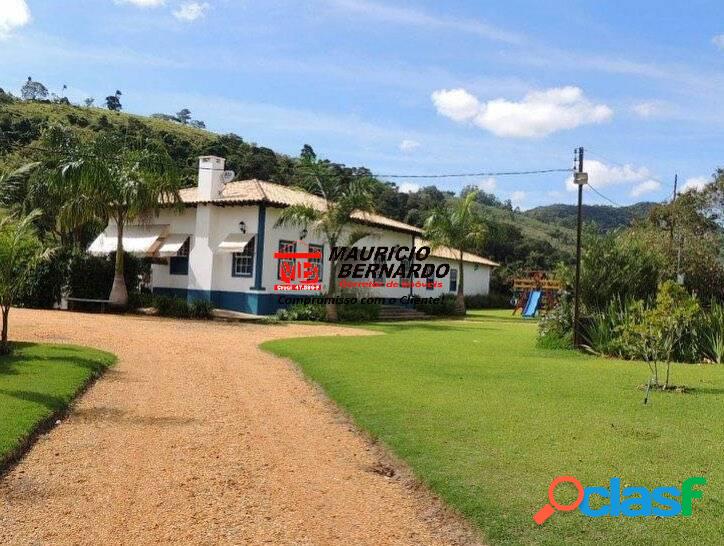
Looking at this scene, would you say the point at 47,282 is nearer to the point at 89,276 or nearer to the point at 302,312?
the point at 89,276

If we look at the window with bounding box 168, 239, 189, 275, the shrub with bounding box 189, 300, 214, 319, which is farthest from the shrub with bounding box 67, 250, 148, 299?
the shrub with bounding box 189, 300, 214, 319

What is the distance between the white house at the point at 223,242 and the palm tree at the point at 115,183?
6.79 feet

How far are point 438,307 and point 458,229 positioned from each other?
396 centimetres

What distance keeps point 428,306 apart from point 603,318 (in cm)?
1612

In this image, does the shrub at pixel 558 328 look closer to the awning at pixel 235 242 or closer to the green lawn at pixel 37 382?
the green lawn at pixel 37 382

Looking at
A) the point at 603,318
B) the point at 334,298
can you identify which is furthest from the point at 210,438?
the point at 334,298

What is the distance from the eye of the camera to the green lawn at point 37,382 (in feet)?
23.7

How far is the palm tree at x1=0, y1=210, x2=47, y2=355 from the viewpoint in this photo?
37.6 feet

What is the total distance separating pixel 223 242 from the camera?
85.1ft

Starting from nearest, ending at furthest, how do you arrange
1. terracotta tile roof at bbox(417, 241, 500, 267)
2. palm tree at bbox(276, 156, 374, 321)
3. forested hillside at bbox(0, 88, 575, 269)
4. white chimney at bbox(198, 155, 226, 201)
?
1. palm tree at bbox(276, 156, 374, 321)
2. white chimney at bbox(198, 155, 226, 201)
3. forested hillside at bbox(0, 88, 575, 269)
4. terracotta tile roof at bbox(417, 241, 500, 267)

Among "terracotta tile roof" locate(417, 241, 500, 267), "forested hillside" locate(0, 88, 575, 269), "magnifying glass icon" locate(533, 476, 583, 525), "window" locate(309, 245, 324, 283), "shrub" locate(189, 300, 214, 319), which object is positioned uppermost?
"forested hillside" locate(0, 88, 575, 269)

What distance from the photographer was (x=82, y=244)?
34.3m

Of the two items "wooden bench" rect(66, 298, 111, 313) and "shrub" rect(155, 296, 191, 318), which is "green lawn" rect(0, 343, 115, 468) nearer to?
"shrub" rect(155, 296, 191, 318)

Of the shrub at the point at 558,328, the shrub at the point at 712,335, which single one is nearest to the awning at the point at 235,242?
the shrub at the point at 558,328
